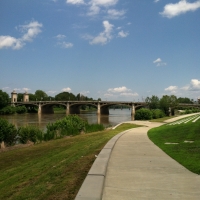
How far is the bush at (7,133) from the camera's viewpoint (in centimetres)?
1849

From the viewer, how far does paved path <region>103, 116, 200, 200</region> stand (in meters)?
4.77

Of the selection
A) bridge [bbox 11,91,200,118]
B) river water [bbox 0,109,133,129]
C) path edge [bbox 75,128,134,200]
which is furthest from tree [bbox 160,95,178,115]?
path edge [bbox 75,128,134,200]

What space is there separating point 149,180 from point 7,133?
15318 millimetres

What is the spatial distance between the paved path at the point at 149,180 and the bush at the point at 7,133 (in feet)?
41.5

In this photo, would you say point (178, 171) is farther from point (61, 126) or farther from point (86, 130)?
point (86, 130)

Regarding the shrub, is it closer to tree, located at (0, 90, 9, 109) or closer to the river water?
the river water

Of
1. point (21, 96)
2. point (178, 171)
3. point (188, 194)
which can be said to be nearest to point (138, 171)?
point (178, 171)

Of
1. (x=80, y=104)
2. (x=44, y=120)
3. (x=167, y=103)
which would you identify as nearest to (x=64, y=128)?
(x=44, y=120)

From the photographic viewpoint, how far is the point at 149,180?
5727mm

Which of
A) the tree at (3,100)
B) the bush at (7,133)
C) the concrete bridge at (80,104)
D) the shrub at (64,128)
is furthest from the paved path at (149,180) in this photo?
the tree at (3,100)

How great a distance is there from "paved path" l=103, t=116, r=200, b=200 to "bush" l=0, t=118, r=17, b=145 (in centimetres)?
1266

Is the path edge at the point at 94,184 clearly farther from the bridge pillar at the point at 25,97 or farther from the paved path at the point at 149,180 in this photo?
the bridge pillar at the point at 25,97

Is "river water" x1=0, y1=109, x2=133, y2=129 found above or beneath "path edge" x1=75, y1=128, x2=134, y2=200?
beneath

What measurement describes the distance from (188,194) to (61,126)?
18.9 meters
